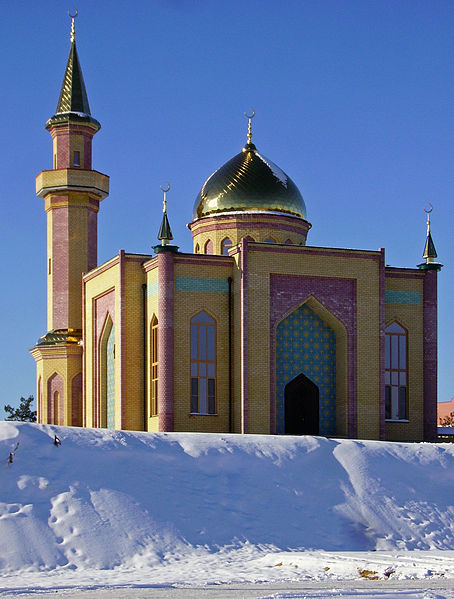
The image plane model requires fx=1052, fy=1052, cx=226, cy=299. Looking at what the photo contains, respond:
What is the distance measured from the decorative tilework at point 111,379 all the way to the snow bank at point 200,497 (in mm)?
8976

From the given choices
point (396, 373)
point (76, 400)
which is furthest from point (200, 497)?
point (76, 400)

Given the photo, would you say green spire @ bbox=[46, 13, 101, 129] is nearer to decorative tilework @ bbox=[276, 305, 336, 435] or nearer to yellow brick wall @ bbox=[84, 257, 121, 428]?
yellow brick wall @ bbox=[84, 257, 121, 428]

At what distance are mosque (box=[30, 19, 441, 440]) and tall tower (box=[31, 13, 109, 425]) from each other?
3.77ft

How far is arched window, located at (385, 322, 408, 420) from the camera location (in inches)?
1074

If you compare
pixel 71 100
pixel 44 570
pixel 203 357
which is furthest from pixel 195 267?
pixel 44 570

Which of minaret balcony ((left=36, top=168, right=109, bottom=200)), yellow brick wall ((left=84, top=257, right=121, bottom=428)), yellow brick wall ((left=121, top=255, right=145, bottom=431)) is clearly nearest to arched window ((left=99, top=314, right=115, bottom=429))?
yellow brick wall ((left=84, top=257, right=121, bottom=428))

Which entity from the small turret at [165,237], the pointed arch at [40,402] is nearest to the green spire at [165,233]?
the small turret at [165,237]

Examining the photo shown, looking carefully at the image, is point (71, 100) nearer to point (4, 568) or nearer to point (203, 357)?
point (203, 357)

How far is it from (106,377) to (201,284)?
4653mm

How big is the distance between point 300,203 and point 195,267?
633 centimetres

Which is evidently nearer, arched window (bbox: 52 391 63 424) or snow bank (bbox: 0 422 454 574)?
snow bank (bbox: 0 422 454 574)

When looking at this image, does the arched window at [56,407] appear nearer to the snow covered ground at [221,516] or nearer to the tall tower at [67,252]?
the tall tower at [67,252]

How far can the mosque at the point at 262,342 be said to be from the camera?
25.4m

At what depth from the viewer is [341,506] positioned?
17.8 metres
